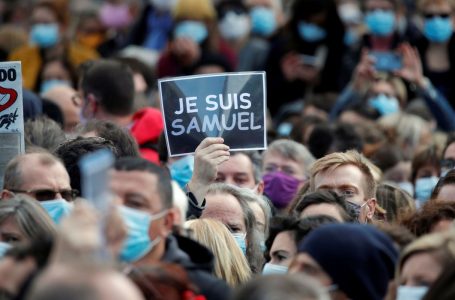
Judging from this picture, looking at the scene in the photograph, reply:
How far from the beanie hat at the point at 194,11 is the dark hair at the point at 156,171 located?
9.47 metres

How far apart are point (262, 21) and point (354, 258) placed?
10.3 metres

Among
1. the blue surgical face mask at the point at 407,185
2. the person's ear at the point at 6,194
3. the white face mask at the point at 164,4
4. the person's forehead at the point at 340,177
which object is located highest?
the white face mask at the point at 164,4

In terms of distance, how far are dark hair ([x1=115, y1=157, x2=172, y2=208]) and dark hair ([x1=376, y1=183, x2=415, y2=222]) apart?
305 centimetres

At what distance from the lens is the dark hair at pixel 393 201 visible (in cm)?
945

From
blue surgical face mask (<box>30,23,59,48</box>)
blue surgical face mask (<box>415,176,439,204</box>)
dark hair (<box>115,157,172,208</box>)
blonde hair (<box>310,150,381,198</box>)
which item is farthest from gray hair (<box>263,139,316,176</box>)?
blue surgical face mask (<box>30,23,59,48</box>)

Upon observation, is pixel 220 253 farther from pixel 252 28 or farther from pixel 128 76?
pixel 252 28

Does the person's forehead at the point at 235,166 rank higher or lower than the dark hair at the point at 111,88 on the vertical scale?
lower

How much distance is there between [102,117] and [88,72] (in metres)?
0.40

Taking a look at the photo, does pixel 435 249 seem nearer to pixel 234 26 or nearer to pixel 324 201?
pixel 324 201

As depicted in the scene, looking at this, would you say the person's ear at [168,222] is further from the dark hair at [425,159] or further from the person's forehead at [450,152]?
the dark hair at [425,159]

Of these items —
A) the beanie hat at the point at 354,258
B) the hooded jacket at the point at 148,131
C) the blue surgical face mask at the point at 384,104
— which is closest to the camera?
the beanie hat at the point at 354,258

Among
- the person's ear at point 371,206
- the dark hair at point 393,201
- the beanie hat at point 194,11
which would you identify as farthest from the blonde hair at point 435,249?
the beanie hat at point 194,11

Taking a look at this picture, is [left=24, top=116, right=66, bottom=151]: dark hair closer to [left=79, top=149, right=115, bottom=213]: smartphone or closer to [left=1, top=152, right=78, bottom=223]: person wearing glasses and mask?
A: [left=1, top=152, right=78, bottom=223]: person wearing glasses and mask

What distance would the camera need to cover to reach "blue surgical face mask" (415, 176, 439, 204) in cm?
1093
